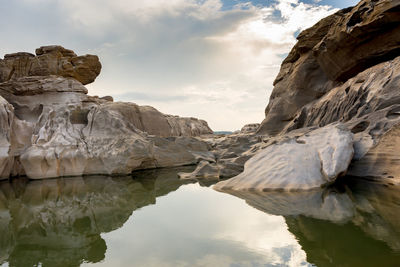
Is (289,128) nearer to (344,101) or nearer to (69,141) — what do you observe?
(344,101)

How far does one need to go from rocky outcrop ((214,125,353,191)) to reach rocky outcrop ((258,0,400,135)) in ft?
12.0

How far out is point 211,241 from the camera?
7.52 ft

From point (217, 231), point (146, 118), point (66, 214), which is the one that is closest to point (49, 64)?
point (146, 118)

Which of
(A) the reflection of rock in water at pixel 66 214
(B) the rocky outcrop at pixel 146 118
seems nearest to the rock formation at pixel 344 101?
(A) the reflection of rock in water at pixel 66 214

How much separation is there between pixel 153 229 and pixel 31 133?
20.7ft

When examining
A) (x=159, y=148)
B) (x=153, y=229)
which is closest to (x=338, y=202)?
(x=153, y=229)

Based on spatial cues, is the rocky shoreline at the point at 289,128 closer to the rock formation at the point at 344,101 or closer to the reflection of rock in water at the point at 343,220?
the rock formation at the point at 344,101

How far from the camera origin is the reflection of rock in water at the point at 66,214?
2240 millimetres

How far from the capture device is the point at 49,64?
14602mm

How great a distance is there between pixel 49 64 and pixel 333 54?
13768 mm

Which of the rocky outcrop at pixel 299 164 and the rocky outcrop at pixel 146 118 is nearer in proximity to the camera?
the rocky outcrop at pixel 299 164

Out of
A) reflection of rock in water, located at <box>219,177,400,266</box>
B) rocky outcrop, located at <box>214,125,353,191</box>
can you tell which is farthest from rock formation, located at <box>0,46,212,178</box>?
reflection of rock in water, located at <box>219,177,400,266</box>

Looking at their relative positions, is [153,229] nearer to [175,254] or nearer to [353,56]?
[175,254]

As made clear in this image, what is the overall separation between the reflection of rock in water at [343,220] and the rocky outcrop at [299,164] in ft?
0.65
